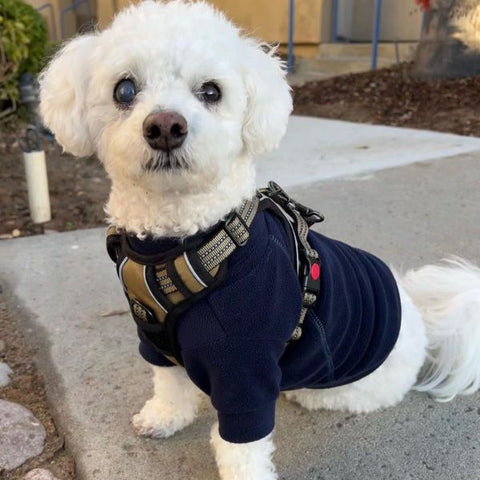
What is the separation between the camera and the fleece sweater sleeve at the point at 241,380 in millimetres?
1762

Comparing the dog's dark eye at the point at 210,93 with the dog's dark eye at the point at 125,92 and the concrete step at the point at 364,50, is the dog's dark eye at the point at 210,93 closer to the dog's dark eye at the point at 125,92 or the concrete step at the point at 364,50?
the dog's dark eye at the point at 125,92

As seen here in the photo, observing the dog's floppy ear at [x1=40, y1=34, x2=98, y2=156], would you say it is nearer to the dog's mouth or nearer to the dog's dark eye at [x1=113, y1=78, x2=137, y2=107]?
the dog's dark eye at [x1=113, y1=78, x2=137, y2=107]

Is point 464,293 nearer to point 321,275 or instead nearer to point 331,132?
point 321,275

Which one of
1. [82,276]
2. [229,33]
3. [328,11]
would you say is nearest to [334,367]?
[229,33]

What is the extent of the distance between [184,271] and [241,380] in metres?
0.36

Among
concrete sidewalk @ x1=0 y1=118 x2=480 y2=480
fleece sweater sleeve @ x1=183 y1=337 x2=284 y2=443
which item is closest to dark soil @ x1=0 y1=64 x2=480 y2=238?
concrete sidewalk @ x1=0 y1=118 x2=480 y2=480

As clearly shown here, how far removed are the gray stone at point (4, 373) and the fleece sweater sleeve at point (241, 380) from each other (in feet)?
3.32

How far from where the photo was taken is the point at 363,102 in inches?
321

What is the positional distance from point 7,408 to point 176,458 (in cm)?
69

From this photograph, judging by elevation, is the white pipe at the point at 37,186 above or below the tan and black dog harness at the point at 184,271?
below

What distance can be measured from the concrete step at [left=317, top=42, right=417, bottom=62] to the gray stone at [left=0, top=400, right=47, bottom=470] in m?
8.95

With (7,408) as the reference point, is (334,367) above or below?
above

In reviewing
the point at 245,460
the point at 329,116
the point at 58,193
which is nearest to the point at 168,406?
the point at 245,460

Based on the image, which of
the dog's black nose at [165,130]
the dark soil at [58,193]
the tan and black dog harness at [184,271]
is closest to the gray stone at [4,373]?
the tan and black dog harness at [184,271]
